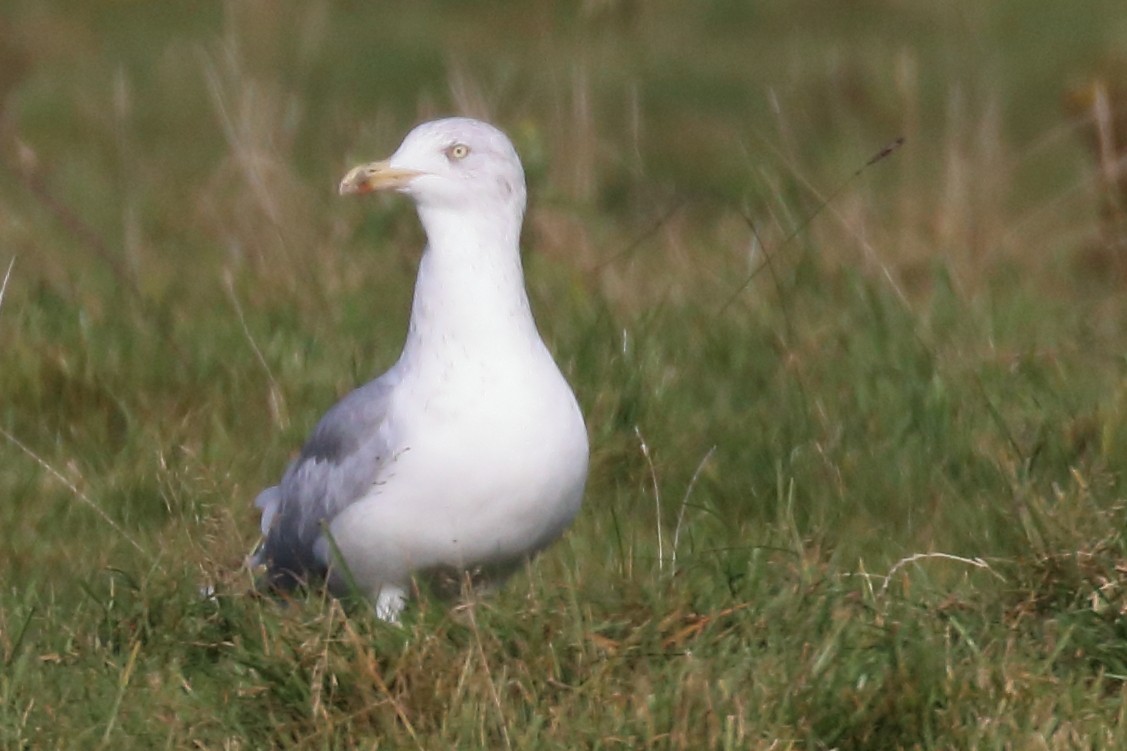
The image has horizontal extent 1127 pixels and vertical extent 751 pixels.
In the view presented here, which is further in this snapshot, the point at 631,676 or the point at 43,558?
the point at 43,558

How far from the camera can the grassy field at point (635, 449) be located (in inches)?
131

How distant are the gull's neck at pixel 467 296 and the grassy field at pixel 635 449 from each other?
430 millimetres

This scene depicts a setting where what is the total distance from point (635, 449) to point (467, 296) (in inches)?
45.8

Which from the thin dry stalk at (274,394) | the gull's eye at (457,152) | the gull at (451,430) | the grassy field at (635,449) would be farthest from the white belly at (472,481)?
the thin dry stalk at (274,394)

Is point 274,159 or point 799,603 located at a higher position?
point 274,159

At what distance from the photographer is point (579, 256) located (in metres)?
6.65

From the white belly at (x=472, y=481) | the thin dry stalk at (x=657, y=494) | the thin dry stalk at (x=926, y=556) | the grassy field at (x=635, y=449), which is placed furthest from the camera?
the thin dry stalk at (x=657, y=494)

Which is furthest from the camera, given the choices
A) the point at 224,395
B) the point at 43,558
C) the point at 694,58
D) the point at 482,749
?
the point at 694,58

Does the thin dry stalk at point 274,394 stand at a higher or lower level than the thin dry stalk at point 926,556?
higher

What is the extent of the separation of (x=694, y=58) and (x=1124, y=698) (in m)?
10.2

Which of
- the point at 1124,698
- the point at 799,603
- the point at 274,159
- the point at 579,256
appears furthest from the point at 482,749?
the point at 274,159

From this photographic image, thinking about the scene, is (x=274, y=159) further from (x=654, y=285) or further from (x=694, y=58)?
(x=694, y=58)

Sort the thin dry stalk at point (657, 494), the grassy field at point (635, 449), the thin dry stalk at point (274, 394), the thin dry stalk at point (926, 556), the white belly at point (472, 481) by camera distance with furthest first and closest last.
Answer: the thin dry stalk at point (274, 394) < the thin dry stalk at point (657, 494) < the thin dry stalk at point (926, 556) < the white belly at point (472, 481) < the grassy field at point (635, 449)

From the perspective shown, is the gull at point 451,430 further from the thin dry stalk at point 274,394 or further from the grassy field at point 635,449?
the thin dry stalk at point 274,394
